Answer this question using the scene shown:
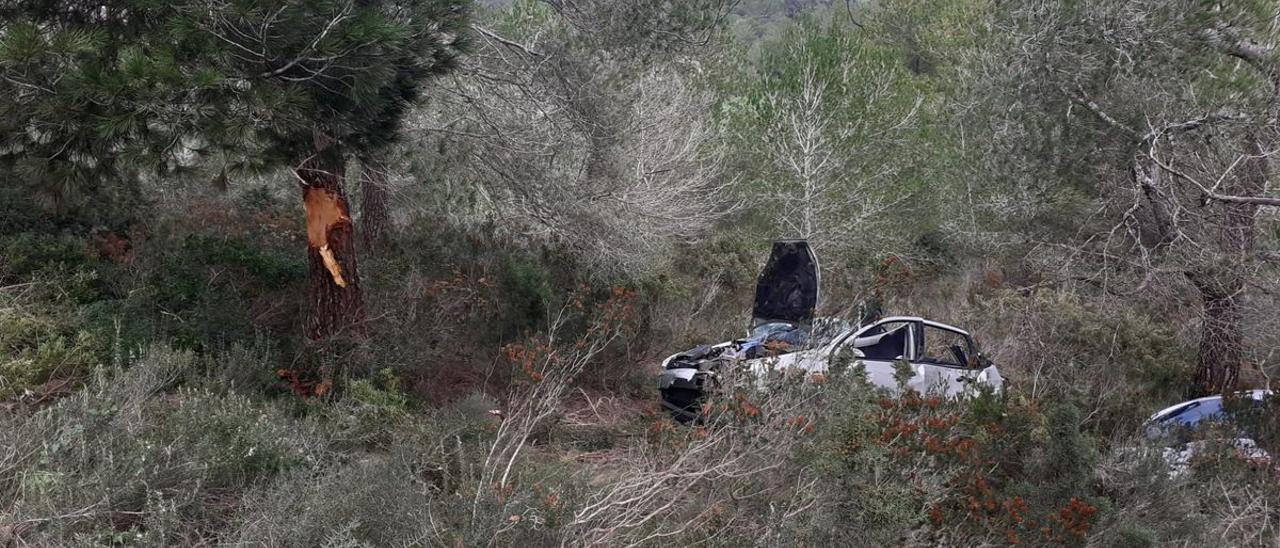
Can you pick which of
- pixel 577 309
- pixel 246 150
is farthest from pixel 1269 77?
pixel 246 150

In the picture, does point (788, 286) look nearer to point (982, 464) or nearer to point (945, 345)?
point (945, 345)

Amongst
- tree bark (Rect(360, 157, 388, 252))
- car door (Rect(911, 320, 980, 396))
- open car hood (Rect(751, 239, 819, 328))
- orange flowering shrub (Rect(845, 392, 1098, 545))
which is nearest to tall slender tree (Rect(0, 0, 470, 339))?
orange flowering shrub (Rect(845, 392, 1098, 545))

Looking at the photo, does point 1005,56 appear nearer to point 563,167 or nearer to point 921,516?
point 563,167

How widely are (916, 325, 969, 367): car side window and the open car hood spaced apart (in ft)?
4.87

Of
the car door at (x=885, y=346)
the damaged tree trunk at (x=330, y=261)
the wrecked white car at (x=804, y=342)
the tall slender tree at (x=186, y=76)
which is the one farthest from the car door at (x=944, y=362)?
the tall slender tree at (x=186, y=76)

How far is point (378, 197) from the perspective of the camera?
11.6m

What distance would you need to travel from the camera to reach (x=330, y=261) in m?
7.91

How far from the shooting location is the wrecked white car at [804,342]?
837 cm

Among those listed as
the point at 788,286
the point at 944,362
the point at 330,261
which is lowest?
the point at 944,362

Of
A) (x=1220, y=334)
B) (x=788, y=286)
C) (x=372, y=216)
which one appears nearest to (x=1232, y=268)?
(x=1220, y=334)

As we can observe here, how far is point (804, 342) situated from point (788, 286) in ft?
7.08

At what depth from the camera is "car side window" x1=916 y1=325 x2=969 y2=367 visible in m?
10.1

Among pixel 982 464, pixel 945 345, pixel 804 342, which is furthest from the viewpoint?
pixel 945 345

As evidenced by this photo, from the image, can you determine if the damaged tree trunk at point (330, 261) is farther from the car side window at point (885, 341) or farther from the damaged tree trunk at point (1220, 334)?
the damaged tree trunk at point (1220, 334)
